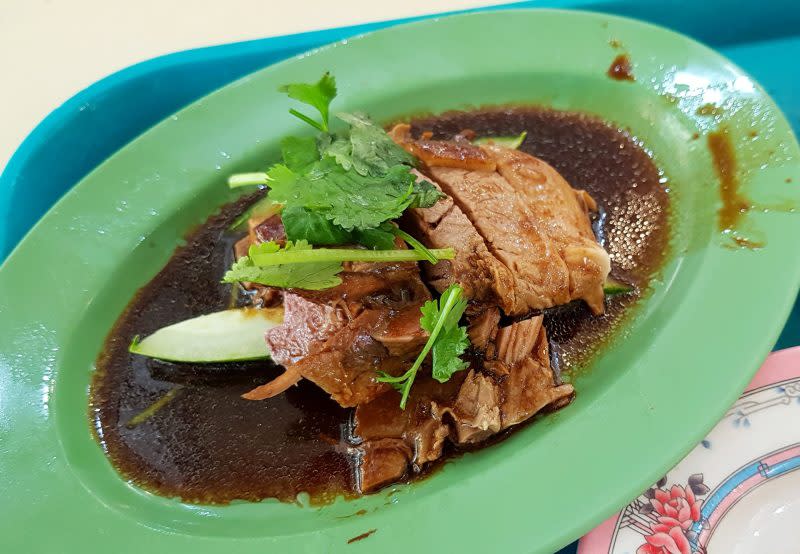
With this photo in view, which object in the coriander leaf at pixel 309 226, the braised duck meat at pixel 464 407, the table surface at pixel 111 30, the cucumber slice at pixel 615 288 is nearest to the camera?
the coriander leaf at pixel 309 226

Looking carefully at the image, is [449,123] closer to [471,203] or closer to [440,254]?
[471,203]

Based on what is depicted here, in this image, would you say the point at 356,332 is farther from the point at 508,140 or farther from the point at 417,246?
the point at 508,140

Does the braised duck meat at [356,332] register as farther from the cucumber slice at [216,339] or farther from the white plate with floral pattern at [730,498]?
the white plate with floral pattern at [730,498]

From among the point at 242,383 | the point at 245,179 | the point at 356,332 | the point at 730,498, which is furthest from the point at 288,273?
the point at 730,498

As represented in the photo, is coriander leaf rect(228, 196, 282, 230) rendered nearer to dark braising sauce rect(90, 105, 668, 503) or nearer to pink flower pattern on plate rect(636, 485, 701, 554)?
dark braising sauce rect(90, 105, 668, 503)

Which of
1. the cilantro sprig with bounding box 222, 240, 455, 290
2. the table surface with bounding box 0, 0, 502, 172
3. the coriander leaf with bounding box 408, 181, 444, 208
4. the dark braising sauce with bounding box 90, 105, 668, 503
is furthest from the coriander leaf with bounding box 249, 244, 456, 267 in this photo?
the table surface with bounding box 0, 0, 502, 172

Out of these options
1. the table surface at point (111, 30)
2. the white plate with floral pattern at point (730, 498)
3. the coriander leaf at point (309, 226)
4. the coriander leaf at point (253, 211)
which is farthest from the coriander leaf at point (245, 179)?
the white plate with floral pattern at point (730, 498)
